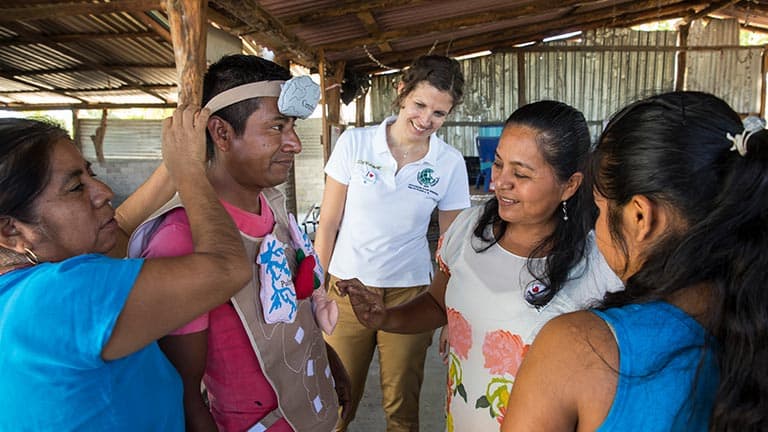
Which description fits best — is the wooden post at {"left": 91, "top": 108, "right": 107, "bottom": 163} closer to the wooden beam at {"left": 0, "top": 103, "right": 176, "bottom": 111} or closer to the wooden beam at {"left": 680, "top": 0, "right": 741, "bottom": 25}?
the wooden beam at {"left": 0, "top": 103, "right": 176, "bottom": 111}

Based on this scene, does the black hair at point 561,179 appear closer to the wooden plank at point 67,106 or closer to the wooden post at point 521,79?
the wooden post at point 521,79

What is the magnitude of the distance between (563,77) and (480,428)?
9817 millimetres

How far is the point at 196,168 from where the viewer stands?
1.05 meters

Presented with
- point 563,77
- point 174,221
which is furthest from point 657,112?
point 563,77

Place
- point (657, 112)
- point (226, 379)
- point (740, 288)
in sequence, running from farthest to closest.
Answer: point (226, 379) → point (657, 112) → point (740, 288)

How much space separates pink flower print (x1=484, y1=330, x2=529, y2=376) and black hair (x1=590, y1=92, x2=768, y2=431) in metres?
0.54

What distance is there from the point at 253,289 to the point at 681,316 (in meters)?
0.93

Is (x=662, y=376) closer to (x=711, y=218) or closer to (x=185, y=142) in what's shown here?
(x=711, y=218)

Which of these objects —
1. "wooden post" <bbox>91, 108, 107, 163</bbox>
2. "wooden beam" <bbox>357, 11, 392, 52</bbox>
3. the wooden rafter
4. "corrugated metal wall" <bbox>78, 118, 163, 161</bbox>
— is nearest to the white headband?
"wooden beam" <bbox>357, 11, 392, 52</bbox>

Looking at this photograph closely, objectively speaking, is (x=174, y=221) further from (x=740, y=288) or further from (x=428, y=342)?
(x=428, y=342)

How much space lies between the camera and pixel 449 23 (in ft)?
20.4

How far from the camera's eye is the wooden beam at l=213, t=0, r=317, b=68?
3576mm

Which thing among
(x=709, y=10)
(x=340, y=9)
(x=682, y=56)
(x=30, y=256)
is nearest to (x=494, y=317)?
(x=30, y=256)

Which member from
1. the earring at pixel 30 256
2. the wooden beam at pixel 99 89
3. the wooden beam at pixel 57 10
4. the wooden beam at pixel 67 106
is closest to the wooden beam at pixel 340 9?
the wooden beam at pixel 57 10
